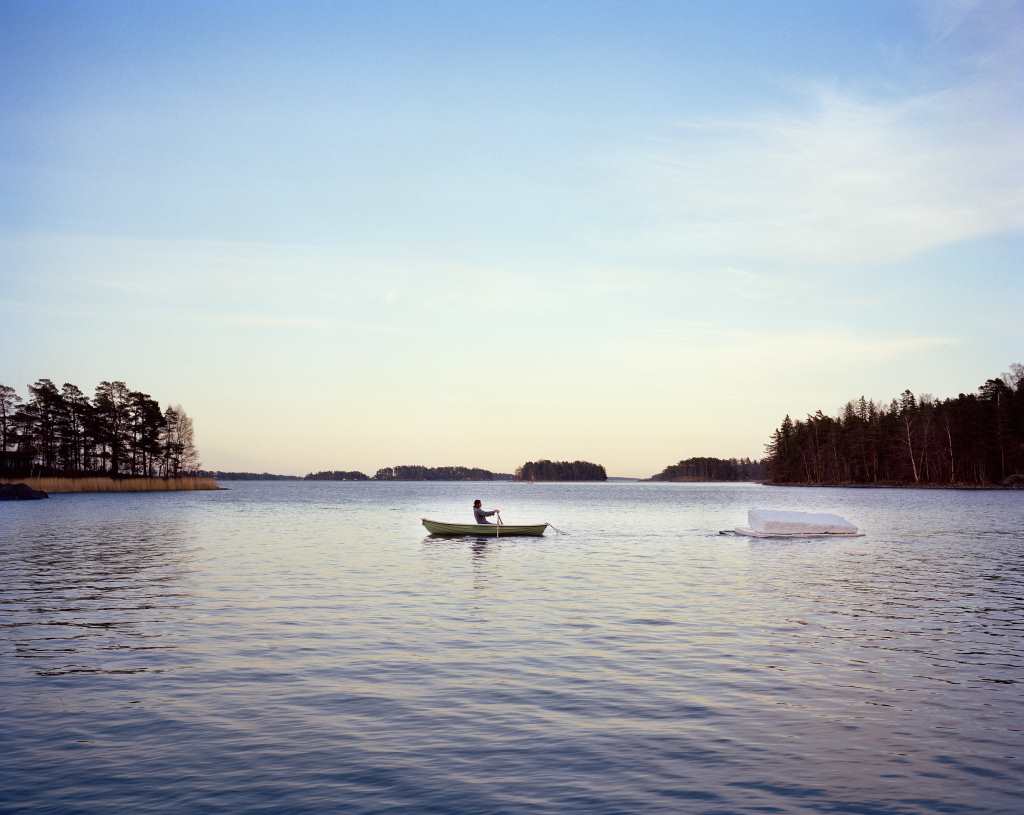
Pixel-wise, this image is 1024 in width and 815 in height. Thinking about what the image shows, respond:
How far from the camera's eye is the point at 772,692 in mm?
15180

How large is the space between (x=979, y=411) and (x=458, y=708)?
160783 mm

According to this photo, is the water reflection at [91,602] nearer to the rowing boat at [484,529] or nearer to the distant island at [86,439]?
the rowing boat at [484,529]

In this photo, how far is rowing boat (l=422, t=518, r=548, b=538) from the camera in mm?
52656

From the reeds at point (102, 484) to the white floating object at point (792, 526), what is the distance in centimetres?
9645

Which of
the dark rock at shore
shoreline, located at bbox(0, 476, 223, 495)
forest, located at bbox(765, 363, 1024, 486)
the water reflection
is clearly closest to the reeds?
shoreline, located at bbox(0, 476, 223, 495)

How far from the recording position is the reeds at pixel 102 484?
117 metres

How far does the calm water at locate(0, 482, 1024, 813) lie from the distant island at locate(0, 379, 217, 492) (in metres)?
113

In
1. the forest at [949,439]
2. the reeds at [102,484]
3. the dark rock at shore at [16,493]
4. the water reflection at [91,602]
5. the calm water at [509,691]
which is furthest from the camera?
the forest at [949,439]

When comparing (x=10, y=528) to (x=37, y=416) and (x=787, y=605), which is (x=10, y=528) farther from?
(x=37, y=416)

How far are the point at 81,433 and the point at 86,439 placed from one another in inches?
95.2

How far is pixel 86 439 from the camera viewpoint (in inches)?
5748

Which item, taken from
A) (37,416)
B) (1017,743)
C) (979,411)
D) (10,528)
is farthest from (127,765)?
(979,411)

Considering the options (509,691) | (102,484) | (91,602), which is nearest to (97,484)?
(102,484)

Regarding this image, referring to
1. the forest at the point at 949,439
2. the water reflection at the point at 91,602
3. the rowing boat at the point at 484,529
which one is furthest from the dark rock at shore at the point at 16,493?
the forest at the point at 949,439
